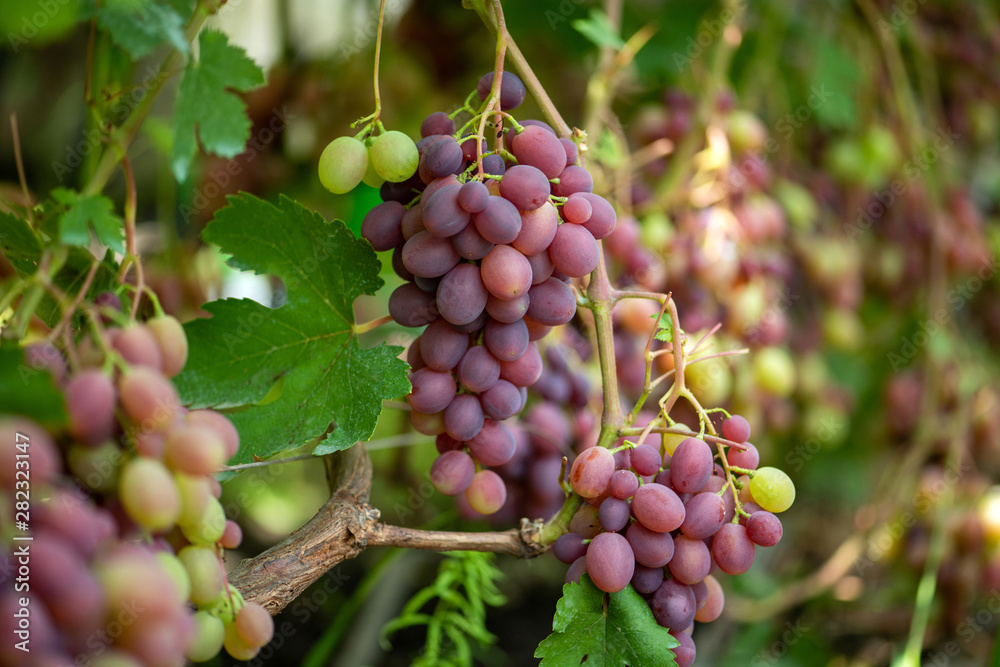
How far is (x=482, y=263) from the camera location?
440mm

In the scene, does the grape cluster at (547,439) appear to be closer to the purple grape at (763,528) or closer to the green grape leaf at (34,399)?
the purple grape at (763,528)

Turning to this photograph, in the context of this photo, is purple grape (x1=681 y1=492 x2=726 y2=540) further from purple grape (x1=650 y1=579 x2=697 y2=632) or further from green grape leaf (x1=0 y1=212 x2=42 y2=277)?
green grape leaf (x1=0 y1=212 x2=42 y2=277)

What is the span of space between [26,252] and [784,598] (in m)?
1.11

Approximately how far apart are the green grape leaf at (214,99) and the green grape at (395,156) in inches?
3.1

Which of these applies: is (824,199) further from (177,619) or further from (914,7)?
(177,619)

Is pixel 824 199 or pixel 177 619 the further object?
pixel 824 199

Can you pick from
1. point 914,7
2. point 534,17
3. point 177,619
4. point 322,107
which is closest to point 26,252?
point 177,619

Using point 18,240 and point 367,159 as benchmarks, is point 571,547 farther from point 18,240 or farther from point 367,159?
point 18,240

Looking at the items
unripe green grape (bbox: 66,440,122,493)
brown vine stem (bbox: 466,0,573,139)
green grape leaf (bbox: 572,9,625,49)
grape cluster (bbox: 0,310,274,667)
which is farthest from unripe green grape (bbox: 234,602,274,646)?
green grape leaf (bbox: 572,9,625,49)

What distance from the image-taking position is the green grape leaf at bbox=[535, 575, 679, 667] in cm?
45

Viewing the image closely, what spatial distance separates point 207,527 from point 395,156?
0.24 metres

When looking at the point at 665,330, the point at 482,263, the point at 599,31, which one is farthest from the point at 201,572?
the point at 599,31

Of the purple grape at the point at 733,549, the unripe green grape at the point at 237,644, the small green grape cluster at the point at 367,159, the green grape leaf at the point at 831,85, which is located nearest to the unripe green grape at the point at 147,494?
the unripe green grape at the point at 237,644

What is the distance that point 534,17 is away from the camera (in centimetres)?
118
